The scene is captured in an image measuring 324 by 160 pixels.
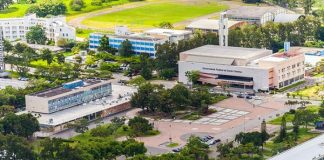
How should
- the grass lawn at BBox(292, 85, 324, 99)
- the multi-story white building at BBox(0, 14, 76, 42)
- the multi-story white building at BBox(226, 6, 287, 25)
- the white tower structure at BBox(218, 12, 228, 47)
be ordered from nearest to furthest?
the grass lawn at BBox(292, 85, 324, 99)
the white tower structure at BBox(218, 12, 228, 47)
the multi-story white building at BBox(0, 14, 76, 42)
the multi-story white building at BBox(226, 6, 287, 25)

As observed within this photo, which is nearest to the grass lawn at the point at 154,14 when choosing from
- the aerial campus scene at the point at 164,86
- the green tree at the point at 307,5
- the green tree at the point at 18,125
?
the aerial campus scene at the point at 164,86

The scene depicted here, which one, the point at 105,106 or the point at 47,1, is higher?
the point at 47,1

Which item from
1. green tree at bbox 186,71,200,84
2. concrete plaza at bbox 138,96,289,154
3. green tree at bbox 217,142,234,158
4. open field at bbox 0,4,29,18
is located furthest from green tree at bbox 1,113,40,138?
open field at bbox 0,4,29,18

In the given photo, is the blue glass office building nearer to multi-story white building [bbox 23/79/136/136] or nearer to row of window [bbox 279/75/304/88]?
multi-story white building [bbox 23/79/136/136]

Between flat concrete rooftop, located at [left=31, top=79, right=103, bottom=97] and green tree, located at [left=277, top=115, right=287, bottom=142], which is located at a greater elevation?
flat concrete rooftop, located at [left=31, top=79, right=103, bottom=97]

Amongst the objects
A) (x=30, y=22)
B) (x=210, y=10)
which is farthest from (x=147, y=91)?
(x=210, y=10)

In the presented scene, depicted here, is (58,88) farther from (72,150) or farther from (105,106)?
(72,150)

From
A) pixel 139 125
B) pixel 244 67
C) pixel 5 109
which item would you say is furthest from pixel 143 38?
pixel 139 125
